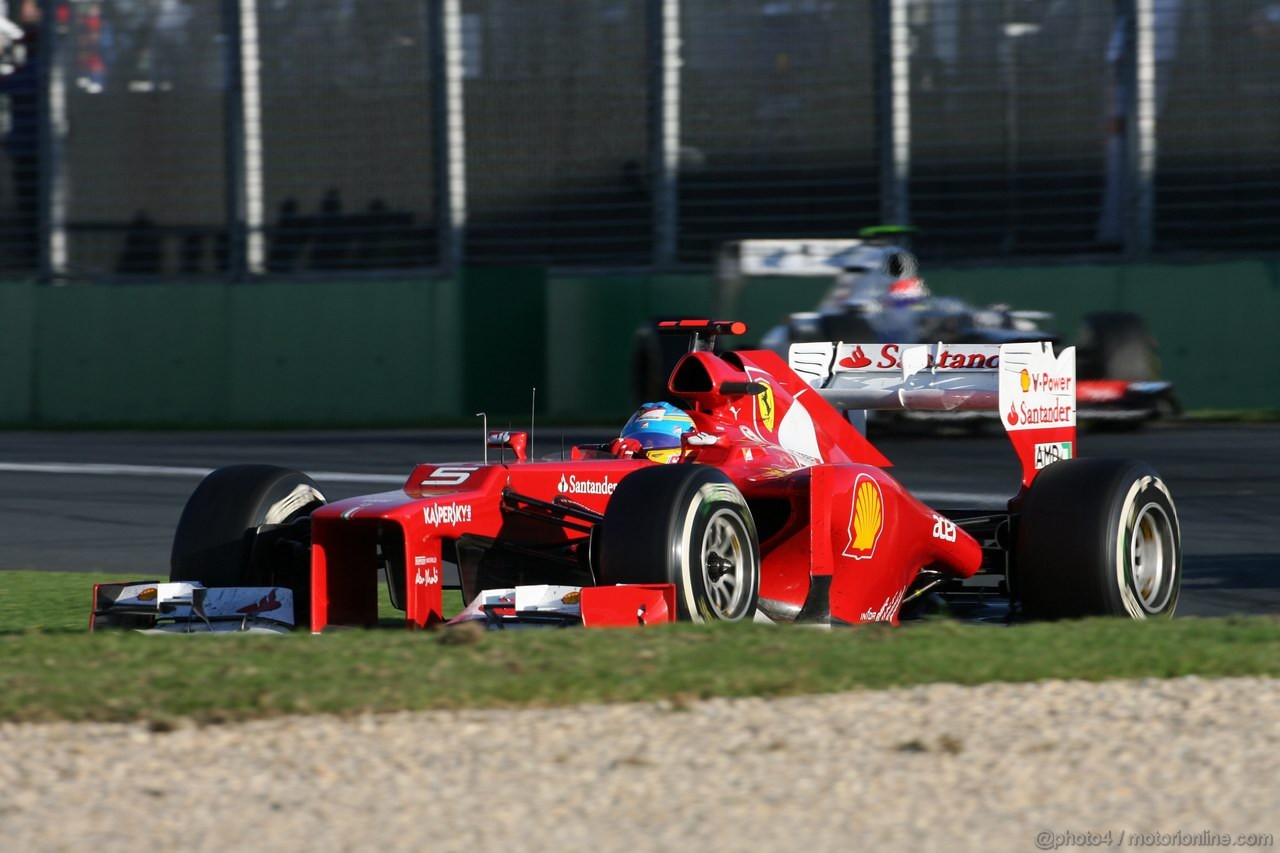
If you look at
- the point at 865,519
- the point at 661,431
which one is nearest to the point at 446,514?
the point at 661,431

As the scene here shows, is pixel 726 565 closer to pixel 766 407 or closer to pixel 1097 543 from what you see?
pixel 766 407

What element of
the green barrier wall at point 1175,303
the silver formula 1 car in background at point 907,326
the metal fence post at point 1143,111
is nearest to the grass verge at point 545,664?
the silver formula 1 car in background at point 907,326

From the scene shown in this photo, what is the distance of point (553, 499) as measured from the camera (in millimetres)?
7051

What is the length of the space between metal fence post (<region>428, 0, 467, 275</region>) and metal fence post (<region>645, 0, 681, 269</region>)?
2.47 meters

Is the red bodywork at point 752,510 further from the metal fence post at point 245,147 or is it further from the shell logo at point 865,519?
the metal fence post at point 245,147

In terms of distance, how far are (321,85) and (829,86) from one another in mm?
6530

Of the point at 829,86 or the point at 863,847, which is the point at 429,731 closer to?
the point at 863,847

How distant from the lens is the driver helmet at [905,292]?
17172 mm

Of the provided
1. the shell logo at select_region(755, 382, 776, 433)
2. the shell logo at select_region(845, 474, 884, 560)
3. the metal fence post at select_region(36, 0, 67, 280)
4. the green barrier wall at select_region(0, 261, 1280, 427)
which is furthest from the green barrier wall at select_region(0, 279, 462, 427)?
the shell logo at select_region(845, 474, 884, 560)

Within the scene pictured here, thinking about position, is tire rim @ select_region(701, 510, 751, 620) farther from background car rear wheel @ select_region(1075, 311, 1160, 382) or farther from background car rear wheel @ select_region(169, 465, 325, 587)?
background car rear wheel @ select_region(1075, 311, 1160, 382)

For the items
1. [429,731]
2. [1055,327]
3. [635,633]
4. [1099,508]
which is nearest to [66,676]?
[429,731]

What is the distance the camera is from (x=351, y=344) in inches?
846

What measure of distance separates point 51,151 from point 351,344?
5263mm

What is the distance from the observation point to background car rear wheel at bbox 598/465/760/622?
6289 millimetres
